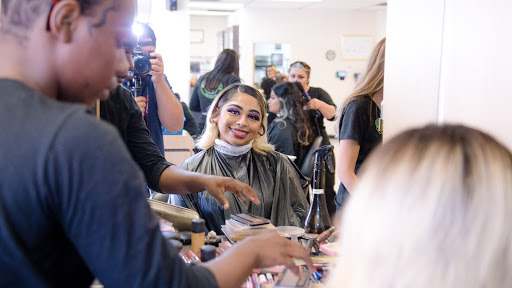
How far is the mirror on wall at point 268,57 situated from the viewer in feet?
33.4

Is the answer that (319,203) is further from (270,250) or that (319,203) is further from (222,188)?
(270,250)

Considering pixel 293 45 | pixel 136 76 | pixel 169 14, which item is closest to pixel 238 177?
pixel 136 76

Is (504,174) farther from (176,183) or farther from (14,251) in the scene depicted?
(176,183)

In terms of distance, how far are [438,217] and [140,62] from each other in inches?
77.8

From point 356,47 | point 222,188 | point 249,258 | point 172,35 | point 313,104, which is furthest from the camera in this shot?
point 356,47

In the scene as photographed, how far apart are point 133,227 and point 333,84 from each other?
32.5ft

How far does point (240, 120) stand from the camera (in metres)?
2.43

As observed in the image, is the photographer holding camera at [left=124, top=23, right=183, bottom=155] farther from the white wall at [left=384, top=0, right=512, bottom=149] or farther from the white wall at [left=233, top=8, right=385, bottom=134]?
the white wall at [left=233, top=8, right=385, bottom=134]

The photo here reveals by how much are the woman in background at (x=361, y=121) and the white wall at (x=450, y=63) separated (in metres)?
0.42

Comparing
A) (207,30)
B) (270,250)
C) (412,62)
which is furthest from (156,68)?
(207,30)

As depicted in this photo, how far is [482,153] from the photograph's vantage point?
0.68 metres

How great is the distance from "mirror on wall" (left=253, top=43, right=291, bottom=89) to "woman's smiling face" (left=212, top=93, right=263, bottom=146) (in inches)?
308

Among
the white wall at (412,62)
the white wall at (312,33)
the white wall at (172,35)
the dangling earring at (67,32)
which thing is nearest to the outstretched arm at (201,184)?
the white wall at (412,62)

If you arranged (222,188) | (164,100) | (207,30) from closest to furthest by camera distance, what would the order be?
1. (222,188)
2. (164,100)
3. (207,30)
